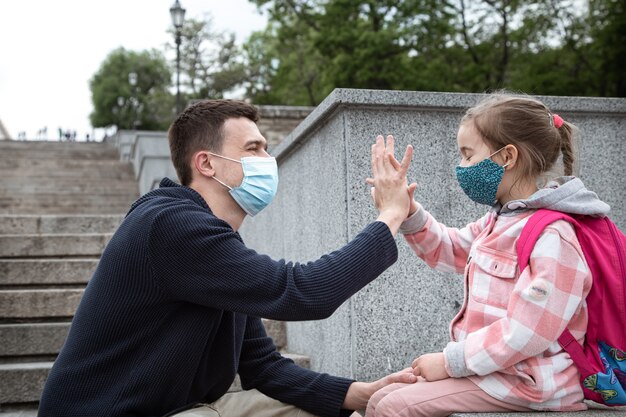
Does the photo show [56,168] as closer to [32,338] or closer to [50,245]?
[50,245]

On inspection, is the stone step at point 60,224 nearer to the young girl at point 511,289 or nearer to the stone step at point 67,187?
the young girl at point 511,289

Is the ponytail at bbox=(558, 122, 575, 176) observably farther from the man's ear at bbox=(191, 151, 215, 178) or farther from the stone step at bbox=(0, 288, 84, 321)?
the stone step at bbox=(0, 288, 84, 321)

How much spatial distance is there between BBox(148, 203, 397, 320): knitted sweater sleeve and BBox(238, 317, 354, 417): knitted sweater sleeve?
2.02ft

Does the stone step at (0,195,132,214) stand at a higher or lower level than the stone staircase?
higher

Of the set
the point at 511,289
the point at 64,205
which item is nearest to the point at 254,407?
the point at 511,289

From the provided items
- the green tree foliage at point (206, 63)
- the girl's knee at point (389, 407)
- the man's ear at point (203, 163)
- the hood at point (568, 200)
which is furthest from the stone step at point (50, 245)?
the green tree foliage at point (206, 63)

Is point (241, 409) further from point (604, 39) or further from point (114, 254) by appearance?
point (604, 39)

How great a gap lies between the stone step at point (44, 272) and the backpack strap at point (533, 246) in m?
4.23

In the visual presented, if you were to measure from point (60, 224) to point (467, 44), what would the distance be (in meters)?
17.6

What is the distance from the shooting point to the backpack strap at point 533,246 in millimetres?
2250

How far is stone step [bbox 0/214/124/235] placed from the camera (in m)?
7.40

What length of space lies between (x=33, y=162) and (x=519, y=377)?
20.1m

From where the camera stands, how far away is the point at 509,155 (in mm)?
2455

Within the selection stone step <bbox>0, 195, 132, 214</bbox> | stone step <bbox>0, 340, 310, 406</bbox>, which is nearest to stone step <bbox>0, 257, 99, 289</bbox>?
stone step <bbox>0, 340, 310, 406</bbox>
